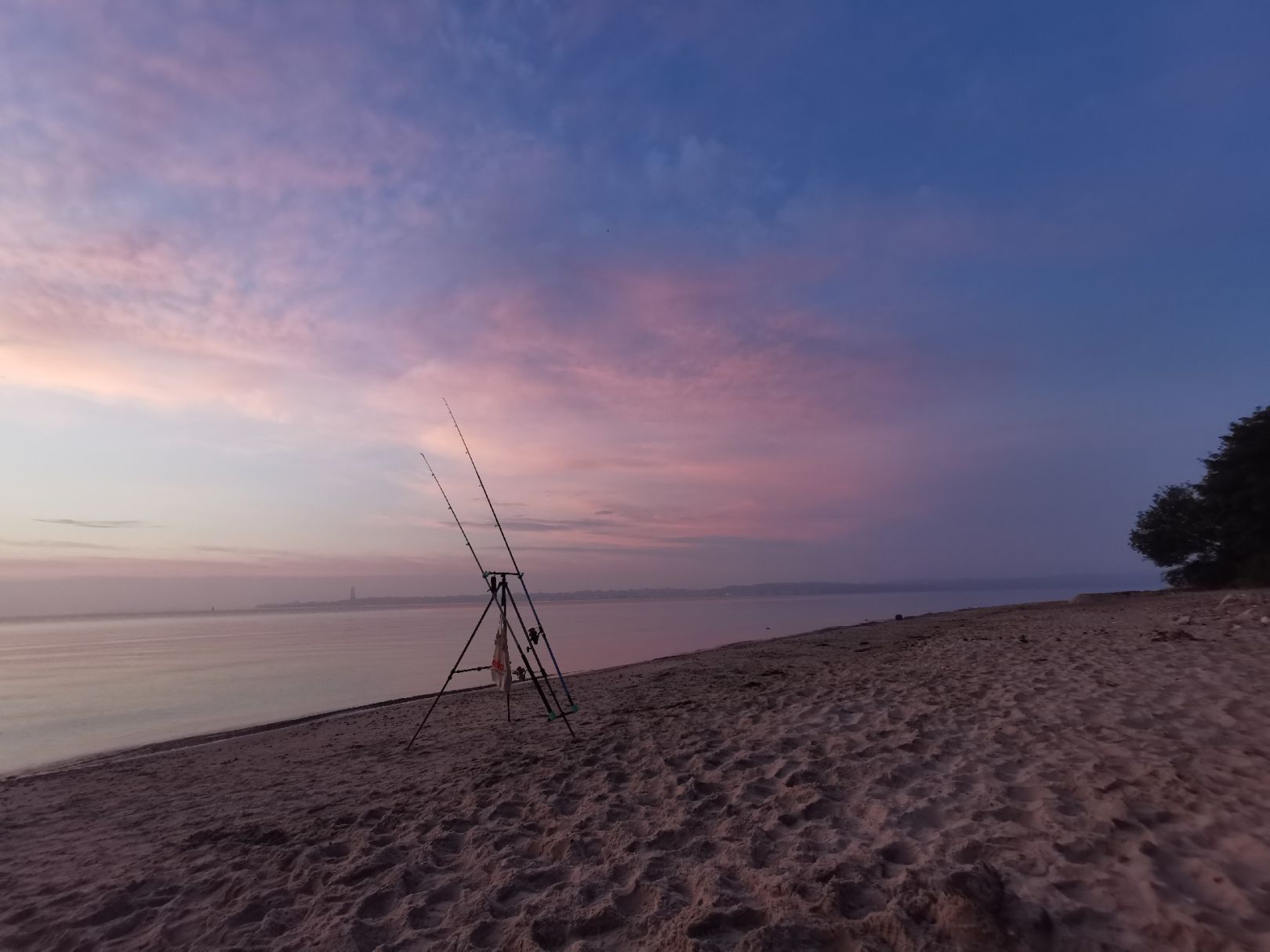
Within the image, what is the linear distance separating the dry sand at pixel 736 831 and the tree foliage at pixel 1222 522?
815 inches

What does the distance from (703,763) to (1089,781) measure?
3.15 meters

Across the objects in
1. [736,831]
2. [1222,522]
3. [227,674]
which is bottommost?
[227,674]

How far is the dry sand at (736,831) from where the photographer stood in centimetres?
367

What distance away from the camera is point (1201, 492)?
28.1 meters

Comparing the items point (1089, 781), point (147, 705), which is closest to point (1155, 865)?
point (1089, 781)

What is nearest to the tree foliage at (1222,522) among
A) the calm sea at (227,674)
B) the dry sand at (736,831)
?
the calm sea at (227,674)

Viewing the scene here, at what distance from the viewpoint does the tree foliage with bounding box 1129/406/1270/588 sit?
25.2 metres

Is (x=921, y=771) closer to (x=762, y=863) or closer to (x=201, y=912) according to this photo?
(x=762, y=863)

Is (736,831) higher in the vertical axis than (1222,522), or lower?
lower

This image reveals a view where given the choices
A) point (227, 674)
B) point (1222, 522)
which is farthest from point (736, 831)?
point (1222, 522)

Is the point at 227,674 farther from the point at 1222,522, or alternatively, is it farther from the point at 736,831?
the point at 1222,522

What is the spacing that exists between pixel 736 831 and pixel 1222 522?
32359 mm

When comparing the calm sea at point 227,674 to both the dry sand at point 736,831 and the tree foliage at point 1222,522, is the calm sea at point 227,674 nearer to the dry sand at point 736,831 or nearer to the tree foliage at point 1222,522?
the dry sand at point 736,831

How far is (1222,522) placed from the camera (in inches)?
1101
